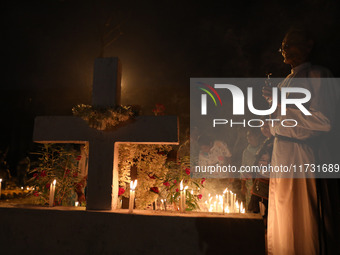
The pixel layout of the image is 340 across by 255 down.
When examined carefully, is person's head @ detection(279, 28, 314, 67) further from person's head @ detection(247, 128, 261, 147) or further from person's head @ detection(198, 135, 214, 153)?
person's head @ detection(198, 135, 214, 153)

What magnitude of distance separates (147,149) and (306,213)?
7.31 feet

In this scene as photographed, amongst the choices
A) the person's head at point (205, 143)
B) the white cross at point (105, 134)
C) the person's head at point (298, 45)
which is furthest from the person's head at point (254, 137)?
the white cross at point (105, 134)

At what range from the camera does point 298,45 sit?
2756mm

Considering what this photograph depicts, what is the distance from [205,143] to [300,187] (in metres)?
3.53

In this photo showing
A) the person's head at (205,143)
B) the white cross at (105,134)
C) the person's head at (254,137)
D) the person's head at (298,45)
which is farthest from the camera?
the person's head at (205,143)

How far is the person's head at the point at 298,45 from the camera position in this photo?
273 centimetres

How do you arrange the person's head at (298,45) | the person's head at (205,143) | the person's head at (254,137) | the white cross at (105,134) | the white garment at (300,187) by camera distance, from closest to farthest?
the white garment at (300,187), the person's head at (298,45), the white cross at (105,134), the person's head at (254,137), the person's head at (205,143)

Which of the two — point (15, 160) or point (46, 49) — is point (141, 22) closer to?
point (46, 49)

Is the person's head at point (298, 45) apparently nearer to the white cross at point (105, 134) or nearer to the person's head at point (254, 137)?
the white cross at point (105, 134)

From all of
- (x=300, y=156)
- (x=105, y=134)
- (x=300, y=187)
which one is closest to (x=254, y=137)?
(x=300, y=156)

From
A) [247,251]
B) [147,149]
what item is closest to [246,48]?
[147,149]

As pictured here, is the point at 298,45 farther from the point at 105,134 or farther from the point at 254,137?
the point at 254,137

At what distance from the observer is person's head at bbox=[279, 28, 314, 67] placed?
2729mm

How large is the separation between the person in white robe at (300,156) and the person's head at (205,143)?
3.07m
